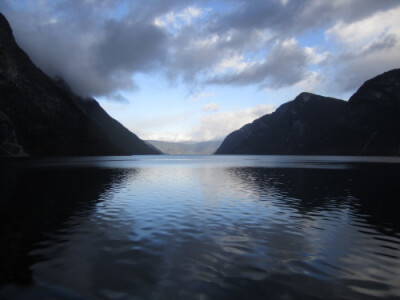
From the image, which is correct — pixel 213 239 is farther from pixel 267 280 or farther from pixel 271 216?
pixel 271 216

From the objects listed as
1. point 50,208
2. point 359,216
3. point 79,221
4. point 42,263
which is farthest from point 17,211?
point 359,216

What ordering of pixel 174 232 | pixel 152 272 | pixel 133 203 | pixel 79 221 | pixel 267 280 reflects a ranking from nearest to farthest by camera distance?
pixel 267 280
pixel 152 272
pixel 174 232
pixel 79 221
pixel 133 203

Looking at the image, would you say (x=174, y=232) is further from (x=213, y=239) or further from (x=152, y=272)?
(x=152, y=272)

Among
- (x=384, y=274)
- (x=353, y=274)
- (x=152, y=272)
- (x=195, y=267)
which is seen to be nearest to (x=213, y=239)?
(x=195, y=267)

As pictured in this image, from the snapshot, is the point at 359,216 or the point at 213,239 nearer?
the point at 213,239

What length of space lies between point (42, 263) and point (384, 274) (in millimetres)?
16067

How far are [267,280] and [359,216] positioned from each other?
17.2 meters

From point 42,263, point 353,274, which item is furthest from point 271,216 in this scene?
point 42,263

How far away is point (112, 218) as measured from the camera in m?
23.4

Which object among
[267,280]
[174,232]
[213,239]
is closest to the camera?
[267,280]

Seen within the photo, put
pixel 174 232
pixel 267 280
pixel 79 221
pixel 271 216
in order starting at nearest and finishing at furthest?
pixel 267 280 < pixel 174 232 < pixel 79 221 < pixel 271 216

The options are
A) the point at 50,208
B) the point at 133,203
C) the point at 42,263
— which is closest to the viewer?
the point at 42,263

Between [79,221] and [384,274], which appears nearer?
[384,274]

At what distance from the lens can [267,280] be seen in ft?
38.4
